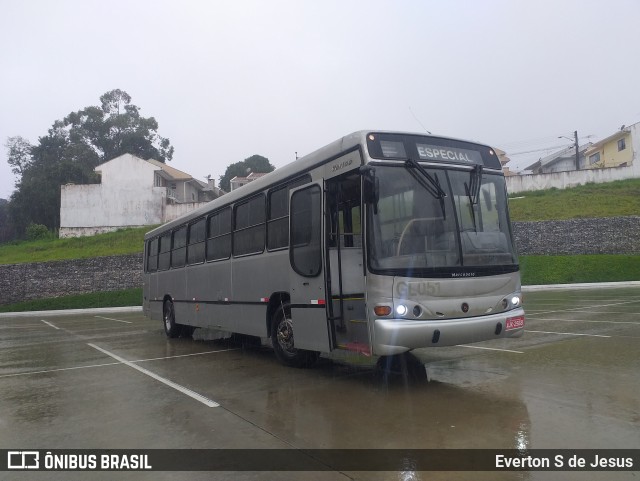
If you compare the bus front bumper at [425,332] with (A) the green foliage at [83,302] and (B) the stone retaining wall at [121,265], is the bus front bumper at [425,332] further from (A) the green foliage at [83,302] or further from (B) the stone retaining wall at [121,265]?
(B) the stone retaining wall at [121,265]

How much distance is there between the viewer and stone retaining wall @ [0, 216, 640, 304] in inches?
1300

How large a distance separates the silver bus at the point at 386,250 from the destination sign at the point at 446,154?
19 millimetres

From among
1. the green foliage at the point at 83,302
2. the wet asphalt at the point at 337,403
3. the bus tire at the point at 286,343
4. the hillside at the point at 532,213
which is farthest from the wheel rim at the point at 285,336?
the hillside at the point at 532,213

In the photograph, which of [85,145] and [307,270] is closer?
[307,270]

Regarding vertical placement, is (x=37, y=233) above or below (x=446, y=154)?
above

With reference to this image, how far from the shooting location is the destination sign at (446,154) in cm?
699

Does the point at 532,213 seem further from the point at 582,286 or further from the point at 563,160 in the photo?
the point at 563,160

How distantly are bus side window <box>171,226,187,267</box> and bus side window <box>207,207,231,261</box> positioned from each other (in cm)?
184

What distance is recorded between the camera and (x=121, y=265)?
3369 centimetres

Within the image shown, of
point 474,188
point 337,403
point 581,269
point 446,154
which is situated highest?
point 446,154

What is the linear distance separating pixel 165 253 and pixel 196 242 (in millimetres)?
2774

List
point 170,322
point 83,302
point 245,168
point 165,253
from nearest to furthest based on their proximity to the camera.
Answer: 1. point 170,322
2. point 165,253
3. point 83,302
4. point 245,168

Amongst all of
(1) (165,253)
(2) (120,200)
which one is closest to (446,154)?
(1) (165,253)

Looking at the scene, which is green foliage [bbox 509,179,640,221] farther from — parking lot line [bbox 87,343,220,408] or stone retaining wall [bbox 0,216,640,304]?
parking lot line [bbox 87,343,220,408]
